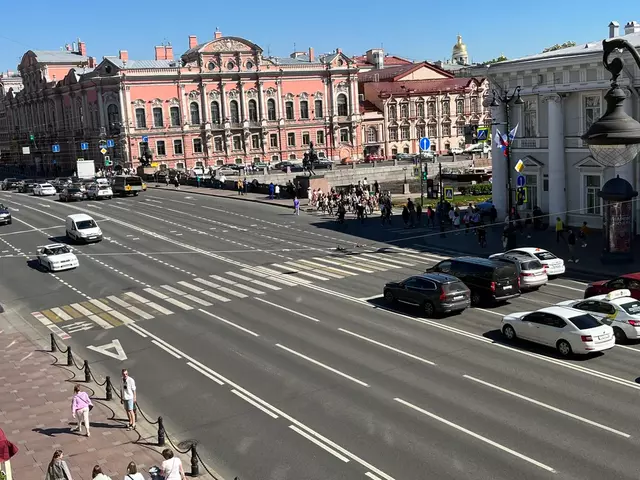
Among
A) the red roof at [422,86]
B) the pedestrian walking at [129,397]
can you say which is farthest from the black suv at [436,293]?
the red roof at [422,86]

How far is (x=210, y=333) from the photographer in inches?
1093

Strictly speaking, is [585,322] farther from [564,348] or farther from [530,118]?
[530,118]

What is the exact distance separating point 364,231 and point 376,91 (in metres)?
69.3

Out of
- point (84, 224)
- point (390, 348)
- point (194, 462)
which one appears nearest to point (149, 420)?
point (194, 462)

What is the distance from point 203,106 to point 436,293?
8171cm

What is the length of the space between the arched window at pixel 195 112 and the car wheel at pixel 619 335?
86930 millimetres

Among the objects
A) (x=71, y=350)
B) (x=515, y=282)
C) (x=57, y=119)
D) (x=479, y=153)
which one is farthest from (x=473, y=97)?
(x=71, y=350)

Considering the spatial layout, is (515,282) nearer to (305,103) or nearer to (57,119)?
(305,103)

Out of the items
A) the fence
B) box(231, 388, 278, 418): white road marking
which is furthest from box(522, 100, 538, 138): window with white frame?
box(231, 388, 278, 418): white road marking

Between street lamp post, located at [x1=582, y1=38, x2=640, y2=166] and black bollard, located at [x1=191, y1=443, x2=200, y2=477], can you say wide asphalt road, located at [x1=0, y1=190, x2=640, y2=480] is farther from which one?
street lamp post, located at [x1=582, y1=38, x2=640, y2=166]

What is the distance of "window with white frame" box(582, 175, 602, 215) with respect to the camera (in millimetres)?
44688

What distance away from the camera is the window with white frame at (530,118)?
48016 millimetres

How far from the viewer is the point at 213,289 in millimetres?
35438

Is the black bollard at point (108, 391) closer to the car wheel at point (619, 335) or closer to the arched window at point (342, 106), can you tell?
the car wheel at point (619, 335)
